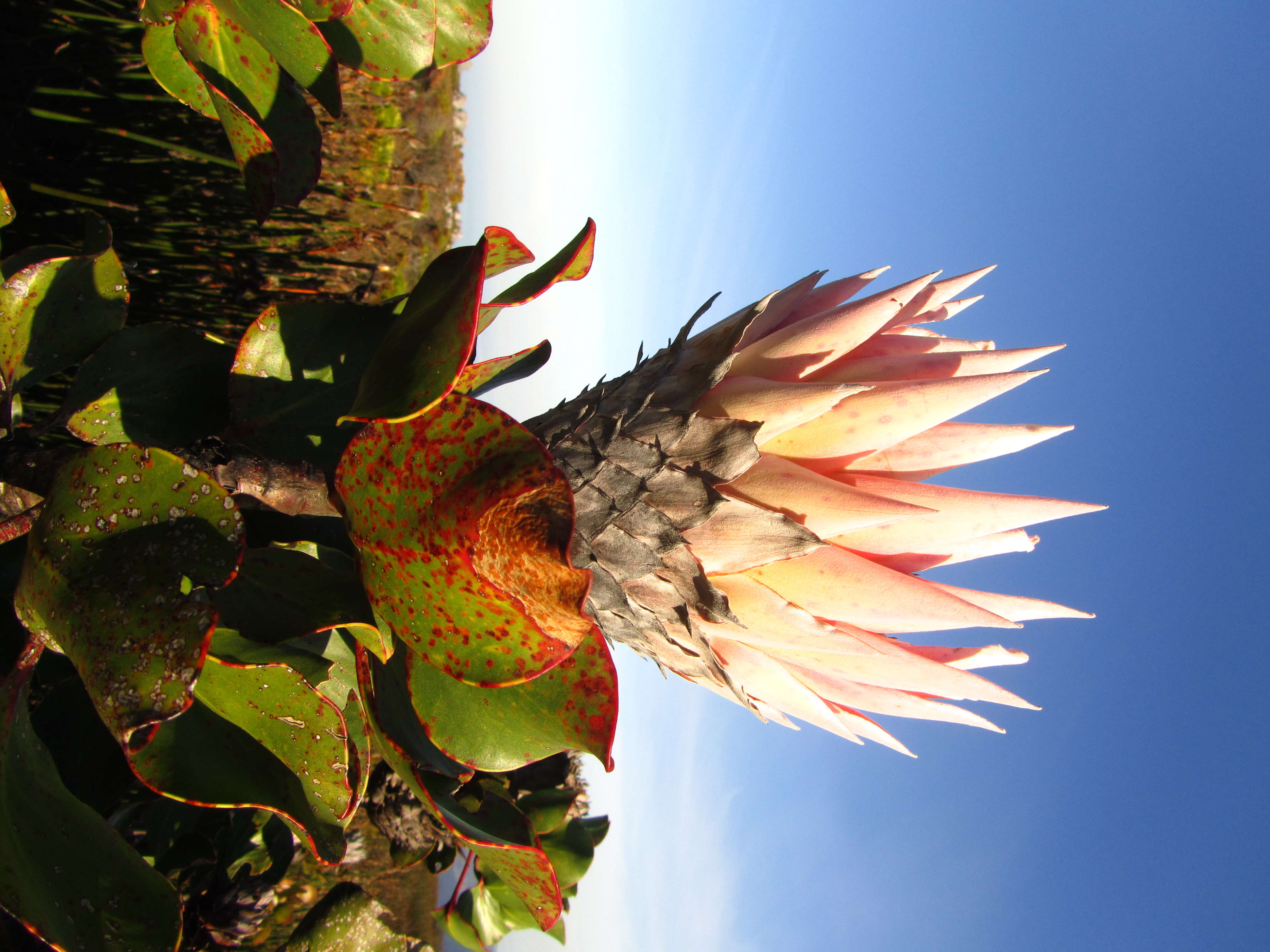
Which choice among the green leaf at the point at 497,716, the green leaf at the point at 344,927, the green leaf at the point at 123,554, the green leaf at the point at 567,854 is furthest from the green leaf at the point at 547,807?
the green leaf at the point at 123,554

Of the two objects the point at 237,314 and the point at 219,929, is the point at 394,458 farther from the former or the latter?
the point at 237,314

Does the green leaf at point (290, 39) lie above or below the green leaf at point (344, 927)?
above

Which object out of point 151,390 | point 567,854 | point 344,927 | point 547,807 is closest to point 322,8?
point 151,390

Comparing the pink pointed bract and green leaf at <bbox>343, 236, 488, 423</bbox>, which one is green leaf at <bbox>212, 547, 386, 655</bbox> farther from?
the pink pointed bract

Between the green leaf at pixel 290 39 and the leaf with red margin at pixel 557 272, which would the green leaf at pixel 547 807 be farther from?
the green leaf at pixel 290 39

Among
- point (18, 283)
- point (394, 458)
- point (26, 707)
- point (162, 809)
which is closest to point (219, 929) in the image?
point (162, 809)

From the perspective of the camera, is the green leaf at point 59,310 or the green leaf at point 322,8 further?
the green leaf at point 322,8

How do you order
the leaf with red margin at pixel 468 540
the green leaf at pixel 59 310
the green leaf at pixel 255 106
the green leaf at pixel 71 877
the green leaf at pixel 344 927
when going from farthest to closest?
1. the green leaf at pixel 344 927
2. the green leaf at pixel 255 106
3. the green leaf at pixel 59 310
4. the green leaf at pixel 71 877
5. the leaf with red margin at pixel 468 540
